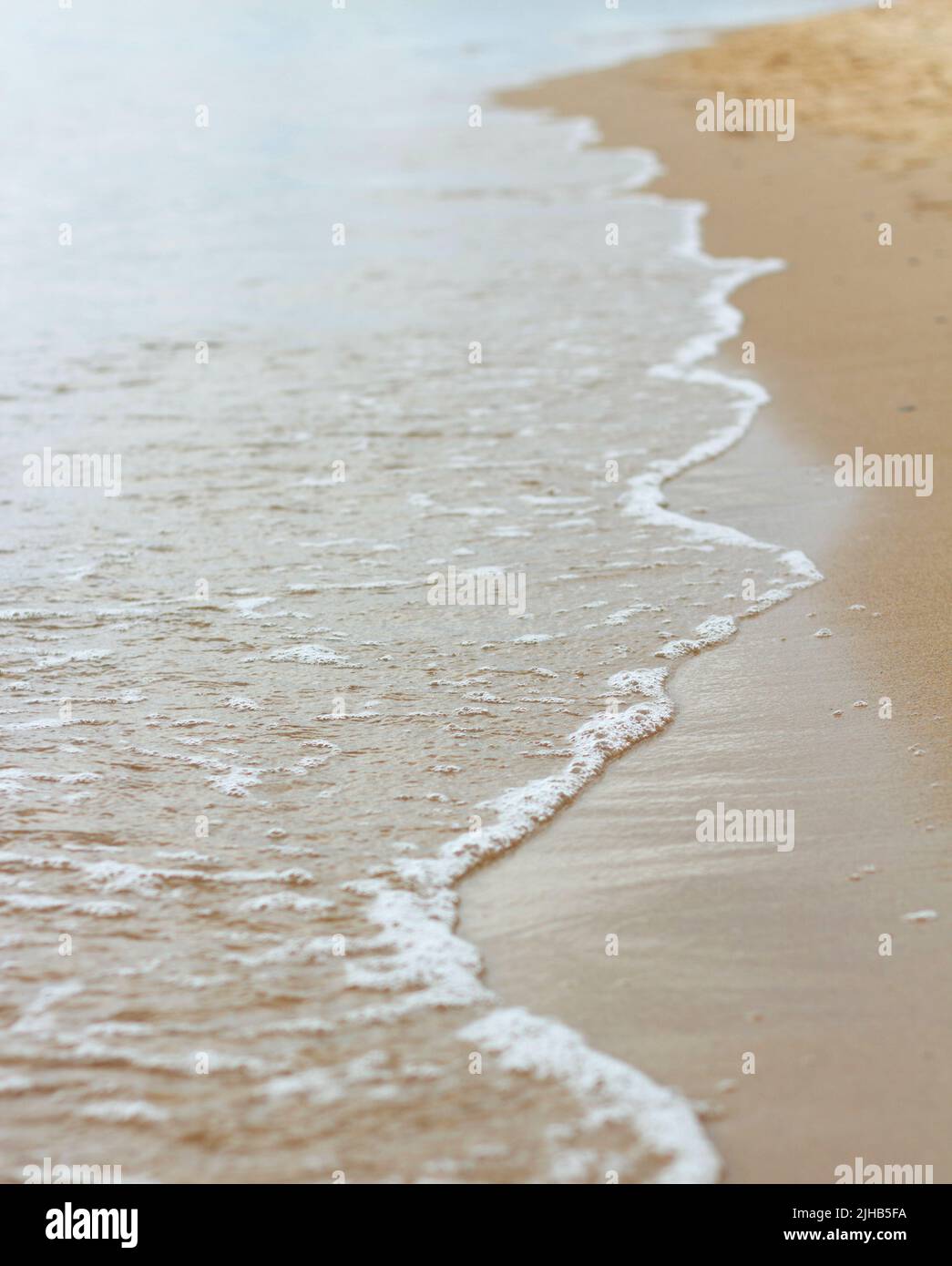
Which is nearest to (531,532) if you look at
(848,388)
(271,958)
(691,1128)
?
(848,388)

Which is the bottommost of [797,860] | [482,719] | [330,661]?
[797,860]

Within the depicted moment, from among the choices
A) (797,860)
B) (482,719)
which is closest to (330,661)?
(482,719)

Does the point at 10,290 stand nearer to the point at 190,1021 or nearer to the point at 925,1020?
the point at 190,1021

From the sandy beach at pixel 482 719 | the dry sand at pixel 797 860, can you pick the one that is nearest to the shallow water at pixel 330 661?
the sandy beach at pixel 482 719

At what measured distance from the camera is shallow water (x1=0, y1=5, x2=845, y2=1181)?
2.38 metres

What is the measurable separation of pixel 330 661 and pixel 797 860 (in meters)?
1.65

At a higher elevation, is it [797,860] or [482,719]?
[482,719]

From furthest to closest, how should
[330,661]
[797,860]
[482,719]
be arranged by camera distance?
[330,661], [482,719], [797,860]

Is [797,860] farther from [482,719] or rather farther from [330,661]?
[330,661]

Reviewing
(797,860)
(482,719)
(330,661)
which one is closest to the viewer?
(797,860)

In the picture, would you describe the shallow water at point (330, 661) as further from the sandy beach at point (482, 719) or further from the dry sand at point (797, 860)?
the dry sand at point (797, 860)

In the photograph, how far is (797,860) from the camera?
9.80 feet

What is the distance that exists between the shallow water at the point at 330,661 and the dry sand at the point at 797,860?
0.12m

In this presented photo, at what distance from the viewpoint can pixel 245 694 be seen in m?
3.86
